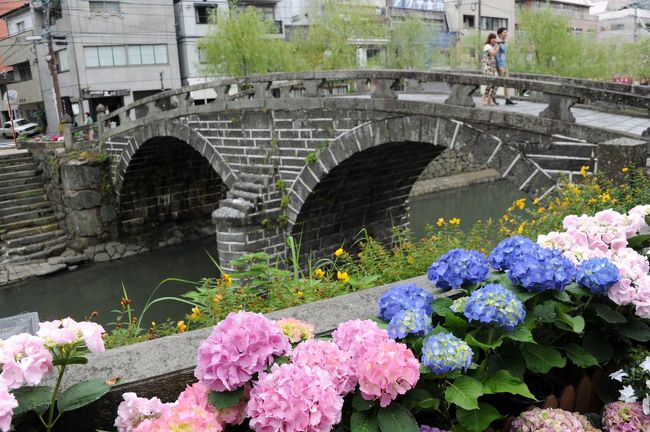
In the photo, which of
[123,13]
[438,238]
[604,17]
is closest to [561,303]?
[438,238]

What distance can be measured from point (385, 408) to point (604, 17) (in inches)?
2682

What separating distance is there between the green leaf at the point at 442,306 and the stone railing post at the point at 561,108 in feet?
20.1

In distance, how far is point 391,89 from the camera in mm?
10125

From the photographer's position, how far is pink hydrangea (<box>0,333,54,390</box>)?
163 centimetres

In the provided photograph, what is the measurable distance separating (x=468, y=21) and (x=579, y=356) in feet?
136

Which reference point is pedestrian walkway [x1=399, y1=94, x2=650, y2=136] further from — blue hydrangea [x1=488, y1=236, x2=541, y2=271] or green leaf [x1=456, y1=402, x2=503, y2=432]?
green leaf [x1=456, y1=402, x2=503, y2=432]

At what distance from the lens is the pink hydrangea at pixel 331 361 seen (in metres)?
1.80

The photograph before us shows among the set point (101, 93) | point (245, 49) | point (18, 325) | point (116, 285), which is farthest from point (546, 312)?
point (101, 93)

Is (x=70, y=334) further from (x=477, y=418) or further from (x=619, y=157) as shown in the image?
(x=619, y=157)

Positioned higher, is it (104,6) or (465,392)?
(104,6)

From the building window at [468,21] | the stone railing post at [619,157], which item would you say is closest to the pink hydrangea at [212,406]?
the stone railing post at [619,157]

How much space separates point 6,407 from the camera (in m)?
1.51

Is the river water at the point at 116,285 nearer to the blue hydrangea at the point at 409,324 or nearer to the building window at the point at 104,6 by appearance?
the blue hydrangea at the point at 409,324

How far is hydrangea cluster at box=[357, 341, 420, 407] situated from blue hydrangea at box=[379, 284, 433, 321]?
12.9 inches
